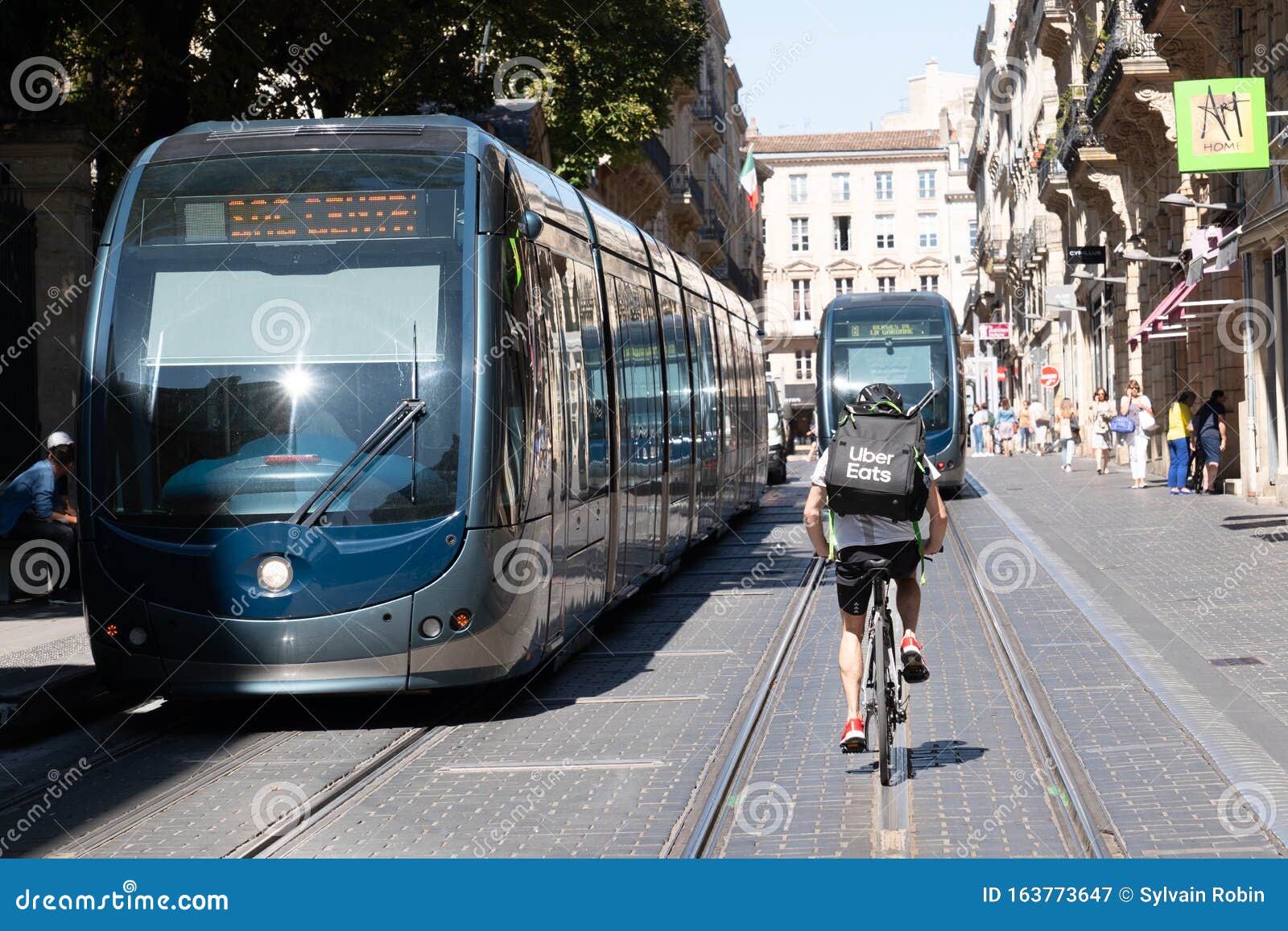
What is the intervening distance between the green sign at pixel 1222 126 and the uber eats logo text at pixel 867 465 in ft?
46.3

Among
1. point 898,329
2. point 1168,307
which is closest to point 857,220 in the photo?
point 1168,307

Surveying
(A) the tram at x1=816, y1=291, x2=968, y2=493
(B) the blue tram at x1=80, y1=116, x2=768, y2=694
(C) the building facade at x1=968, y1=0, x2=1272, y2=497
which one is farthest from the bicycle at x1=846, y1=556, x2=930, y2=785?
(A) the tram at x1=816, y1=291, x2=968, y2=493

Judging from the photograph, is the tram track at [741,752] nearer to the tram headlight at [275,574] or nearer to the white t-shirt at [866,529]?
the white t-shirt at [866,529]

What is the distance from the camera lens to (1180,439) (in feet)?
93.1

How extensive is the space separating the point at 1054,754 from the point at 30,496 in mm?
9514

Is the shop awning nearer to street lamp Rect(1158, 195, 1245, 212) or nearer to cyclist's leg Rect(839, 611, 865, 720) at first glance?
street lamp Rect(1158, 195, 1245, 212)

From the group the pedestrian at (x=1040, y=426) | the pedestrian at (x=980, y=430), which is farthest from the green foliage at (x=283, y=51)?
the pedestrian at (x=980, y=430)

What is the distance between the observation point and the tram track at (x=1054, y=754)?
6410 mm

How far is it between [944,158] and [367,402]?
10138 cm

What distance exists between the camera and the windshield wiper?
9.02 meters

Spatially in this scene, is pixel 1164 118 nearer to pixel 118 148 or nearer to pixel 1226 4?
pixel 1226 4

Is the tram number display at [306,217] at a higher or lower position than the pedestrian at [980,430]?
higher

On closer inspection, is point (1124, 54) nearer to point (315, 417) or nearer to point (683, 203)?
point (683, 203)
